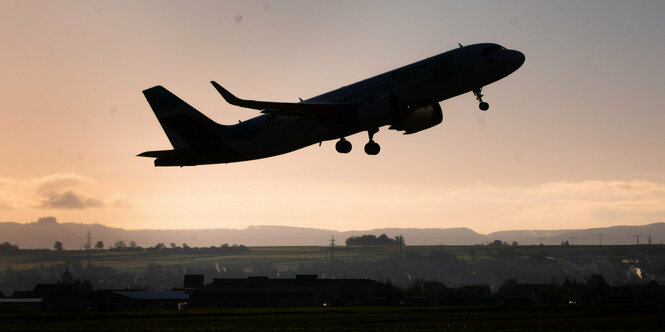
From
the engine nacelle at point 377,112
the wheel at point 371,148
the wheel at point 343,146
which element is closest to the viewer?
the engine nacelle at point 377,112

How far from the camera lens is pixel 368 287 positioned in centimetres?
12925

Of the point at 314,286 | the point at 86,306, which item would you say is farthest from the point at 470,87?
the point at 86,306

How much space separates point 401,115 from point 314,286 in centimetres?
7288

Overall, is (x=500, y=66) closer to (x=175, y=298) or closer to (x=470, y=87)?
(x=470, y=87)

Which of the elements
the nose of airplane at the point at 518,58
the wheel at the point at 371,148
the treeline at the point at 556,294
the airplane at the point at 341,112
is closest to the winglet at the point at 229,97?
the airplane at the point at 341,112

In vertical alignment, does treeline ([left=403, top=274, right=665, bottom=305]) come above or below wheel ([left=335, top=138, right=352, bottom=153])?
below

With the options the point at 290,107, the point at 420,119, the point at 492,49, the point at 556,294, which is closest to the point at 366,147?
the point at 420,119

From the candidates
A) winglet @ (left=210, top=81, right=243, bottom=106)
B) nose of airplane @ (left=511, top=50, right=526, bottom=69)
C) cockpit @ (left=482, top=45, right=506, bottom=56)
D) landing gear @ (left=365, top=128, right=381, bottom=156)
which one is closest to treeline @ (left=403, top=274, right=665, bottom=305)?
landing gear @ (left=365, top=128, right=381, bottom=156)

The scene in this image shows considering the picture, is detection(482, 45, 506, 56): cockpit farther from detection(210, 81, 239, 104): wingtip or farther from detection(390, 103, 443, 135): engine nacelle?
detection(210, 81, 239, 104): wingtip

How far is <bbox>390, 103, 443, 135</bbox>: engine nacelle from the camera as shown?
5647 cm

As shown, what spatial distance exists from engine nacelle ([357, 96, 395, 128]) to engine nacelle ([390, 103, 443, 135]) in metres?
4.49

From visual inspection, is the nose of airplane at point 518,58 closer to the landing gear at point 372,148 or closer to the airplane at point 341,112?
the airplane at point 341,112

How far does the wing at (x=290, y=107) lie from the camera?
50219 millimetres

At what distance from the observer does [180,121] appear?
61.4 m
